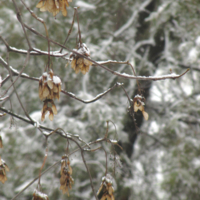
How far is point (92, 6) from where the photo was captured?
12.0 feet

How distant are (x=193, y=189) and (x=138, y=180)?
0.78 m

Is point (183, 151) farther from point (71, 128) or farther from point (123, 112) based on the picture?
point (71, 128)

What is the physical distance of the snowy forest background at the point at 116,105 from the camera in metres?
3.02

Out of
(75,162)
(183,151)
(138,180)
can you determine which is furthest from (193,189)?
(75,162)

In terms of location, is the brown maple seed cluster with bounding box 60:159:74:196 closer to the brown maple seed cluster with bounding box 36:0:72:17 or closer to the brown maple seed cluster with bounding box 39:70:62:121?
the brown maple seed cluster with bounding box 39:70:62:121

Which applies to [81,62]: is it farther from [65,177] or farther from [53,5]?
[65,177]

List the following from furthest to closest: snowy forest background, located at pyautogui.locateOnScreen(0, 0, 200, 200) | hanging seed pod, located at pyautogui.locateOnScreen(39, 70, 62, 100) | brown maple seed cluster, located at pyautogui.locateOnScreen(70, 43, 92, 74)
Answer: snowy forest background, located at pyautogui.locateOnScreen(0, 0, 200, 200), brown maple seed cluster, located at pyautogui.locateOnScreen(70, 43, 92, 74), hanging seed pod, located at pyautogui.locateOnScreen(39, 70, 62, 100)

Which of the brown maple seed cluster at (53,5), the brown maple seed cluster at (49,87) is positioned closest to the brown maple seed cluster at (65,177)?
the brown maple seed cluster at (49,87)

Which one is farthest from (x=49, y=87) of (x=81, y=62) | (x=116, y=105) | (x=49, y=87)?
(x=116, y=105)

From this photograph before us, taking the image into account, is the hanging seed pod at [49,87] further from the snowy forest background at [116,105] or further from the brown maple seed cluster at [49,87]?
the snowy forest background at [116,105]

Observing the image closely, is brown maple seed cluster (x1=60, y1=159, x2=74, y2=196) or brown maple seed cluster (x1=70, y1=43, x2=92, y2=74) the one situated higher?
brown maple seed cluster (x1=70, y1=43, x2=92, y2=74)

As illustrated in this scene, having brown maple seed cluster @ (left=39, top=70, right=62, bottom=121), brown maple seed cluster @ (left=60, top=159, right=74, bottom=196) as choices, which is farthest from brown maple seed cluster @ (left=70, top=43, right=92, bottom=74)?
brown maple seed cluster @ (left=60, top=159, right=74, bottom=196)

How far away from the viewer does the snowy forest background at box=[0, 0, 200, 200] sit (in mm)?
3021

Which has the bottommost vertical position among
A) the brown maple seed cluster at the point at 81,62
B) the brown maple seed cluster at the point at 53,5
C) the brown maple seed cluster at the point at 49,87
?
the brown maple seed cluster at the point at 49,87
